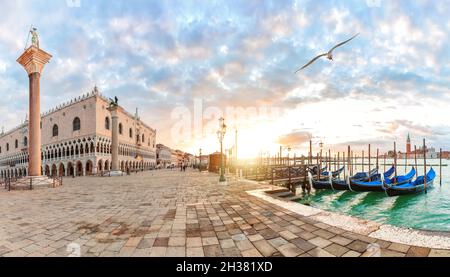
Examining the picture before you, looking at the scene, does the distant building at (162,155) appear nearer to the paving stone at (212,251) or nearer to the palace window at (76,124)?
the palace window at (76,124)

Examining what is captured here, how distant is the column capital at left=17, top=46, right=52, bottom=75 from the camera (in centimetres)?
1542

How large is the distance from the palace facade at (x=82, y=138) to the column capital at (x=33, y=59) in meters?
22.7

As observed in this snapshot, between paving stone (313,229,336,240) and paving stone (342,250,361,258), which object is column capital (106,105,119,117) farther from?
paving stone (342,250,361,258)

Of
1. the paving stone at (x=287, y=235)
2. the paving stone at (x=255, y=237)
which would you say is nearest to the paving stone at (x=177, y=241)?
the paving stone at (x=255, y=237)

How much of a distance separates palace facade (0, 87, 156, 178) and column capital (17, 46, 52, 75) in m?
22.7

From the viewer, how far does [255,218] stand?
5457 millimetres

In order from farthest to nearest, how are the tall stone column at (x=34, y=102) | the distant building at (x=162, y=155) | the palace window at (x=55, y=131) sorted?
1. the distant building at (x=162, y=155)
2. the palace window at (x=55, y=131)
3. the tall stone column at (x=34, y=102)

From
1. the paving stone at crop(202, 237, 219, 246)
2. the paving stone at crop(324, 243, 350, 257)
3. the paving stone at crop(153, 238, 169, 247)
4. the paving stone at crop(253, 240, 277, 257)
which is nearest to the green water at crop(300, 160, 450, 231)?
the paving stone at crop(324, 243, 350, 257)

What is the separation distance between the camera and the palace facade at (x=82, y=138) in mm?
38531

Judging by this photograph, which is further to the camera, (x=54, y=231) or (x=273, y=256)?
(x=54, y=231)
